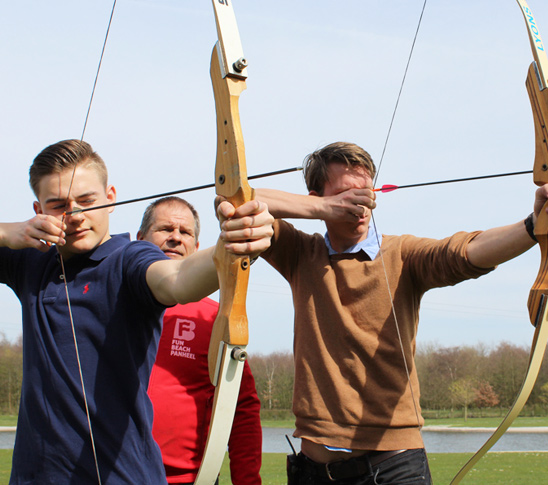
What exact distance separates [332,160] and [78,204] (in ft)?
3.66

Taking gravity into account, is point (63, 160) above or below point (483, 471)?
above

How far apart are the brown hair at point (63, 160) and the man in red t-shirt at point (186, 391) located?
0.82 metres

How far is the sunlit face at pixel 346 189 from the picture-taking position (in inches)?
100

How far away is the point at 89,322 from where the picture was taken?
1.87 meters

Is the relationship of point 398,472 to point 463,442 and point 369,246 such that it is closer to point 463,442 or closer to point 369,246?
point 369,246

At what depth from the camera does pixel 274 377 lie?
32.3 meters

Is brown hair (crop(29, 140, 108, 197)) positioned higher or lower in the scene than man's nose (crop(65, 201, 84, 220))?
higher

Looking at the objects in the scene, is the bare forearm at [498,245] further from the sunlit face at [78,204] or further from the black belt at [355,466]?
the sunlit face at [78,204]

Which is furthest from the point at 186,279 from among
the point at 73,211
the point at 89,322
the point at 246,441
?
the point at 246,441

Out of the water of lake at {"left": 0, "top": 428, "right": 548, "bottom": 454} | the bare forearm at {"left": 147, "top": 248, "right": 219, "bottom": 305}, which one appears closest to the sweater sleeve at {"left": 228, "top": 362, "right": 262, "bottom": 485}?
the bare forearm at {"left": 147, "top": 248, "right": 219, "bottom": 305}

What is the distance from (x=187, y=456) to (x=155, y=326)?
3.01 ft

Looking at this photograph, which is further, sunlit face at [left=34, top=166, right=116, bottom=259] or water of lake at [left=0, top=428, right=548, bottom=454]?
water of lake at [left=0, top=428, right=548, bottom=454]

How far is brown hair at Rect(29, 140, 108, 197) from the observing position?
6.72 feet

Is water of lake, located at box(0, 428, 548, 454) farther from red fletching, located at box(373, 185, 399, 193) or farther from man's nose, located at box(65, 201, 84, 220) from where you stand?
man's nose, located at box(65, 201, 84, 220)
